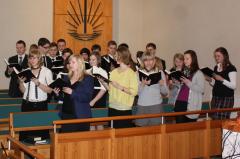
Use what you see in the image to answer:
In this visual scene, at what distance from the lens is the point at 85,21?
12805 millimetres

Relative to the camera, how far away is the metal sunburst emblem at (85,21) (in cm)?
1261

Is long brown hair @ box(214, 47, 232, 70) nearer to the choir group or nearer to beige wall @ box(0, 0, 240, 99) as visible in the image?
the choir group

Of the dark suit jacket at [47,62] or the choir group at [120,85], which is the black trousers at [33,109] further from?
the dark suit jacket at [47,62]

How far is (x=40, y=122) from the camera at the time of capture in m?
6.46

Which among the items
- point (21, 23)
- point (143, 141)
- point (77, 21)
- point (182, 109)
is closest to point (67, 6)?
point (77, 21)

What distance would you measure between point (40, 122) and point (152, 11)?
739cm

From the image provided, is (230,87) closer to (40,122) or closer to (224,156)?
(40,122)

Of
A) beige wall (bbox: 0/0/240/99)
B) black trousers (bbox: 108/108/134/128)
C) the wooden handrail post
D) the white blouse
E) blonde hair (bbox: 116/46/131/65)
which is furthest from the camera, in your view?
beige wall (bbox: 0/0/240/99)

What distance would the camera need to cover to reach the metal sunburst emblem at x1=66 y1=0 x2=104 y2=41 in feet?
41.4

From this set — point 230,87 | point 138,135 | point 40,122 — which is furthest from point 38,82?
point 230,87

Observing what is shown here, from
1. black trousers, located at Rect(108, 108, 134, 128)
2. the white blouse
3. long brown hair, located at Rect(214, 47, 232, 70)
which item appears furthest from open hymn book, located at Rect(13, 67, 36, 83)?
long brown hair, located at Rect(214, 47, 232, 70)

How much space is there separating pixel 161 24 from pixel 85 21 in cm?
223

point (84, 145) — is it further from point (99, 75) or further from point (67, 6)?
point (67, 6)

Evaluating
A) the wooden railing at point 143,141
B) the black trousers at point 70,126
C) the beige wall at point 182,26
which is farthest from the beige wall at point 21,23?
the black trousers at point 70,126
